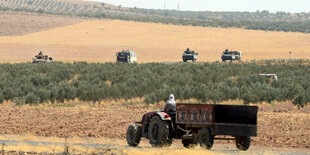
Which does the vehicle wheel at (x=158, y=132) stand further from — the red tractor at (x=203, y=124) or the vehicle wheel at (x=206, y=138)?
the vehicle wheel at (x=206, y=138)

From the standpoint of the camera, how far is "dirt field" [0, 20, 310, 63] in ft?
338

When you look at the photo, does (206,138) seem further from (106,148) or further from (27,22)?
(27,22)

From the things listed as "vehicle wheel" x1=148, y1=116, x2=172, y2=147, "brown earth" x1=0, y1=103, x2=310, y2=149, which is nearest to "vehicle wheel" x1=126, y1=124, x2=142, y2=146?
"vehicle wheel" x1=148, y1=116, x2=172, y2=147

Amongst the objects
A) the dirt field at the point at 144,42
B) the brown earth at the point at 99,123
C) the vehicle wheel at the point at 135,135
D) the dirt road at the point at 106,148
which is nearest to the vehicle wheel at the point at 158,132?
the dirt road at the point at 106,148

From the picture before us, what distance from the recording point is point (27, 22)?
145375 mm

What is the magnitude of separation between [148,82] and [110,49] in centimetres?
6780

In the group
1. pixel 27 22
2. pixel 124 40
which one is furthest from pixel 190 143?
pixel 27 22

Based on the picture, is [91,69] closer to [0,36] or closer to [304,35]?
[0,36]

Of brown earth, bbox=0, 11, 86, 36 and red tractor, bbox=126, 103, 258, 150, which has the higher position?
red tractor, bbox=126, 103, 258, 150

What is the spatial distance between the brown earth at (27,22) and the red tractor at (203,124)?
376 feet

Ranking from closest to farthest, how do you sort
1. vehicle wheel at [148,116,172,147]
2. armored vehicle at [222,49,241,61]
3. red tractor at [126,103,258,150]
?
red tractor at [126,103,258,150]
vehicle wheel at [148,116,172,147]
armored vehicle at [222,49,241,61]

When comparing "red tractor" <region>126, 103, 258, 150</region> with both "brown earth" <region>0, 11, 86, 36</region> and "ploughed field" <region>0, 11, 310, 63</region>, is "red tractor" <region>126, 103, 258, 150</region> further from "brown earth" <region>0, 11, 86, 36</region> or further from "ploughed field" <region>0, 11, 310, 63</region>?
"brown earth" <region>0, 11, 86, 36</region>

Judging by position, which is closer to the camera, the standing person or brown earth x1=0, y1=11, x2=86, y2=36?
the standing person

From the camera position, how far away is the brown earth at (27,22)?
135 metres
